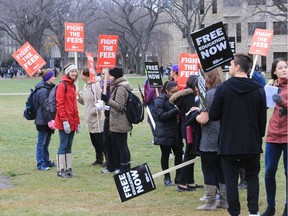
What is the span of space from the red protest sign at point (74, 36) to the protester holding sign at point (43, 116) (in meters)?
4.01

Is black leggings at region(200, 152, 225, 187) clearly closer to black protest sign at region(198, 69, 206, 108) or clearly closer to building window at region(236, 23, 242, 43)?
black protest sign at region(198, 69, 206, 108)

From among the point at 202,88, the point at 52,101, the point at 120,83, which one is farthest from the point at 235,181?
the point at 52,101

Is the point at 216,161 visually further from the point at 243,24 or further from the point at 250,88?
the point at 243,24

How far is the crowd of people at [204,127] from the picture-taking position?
21.5 ft

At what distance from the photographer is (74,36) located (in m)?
15.4

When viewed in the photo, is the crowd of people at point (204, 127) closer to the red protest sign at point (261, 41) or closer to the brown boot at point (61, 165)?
the brown boot at point (61, 165)

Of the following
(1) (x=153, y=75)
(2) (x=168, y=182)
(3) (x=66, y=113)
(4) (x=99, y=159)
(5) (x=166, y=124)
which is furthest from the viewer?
(1) (x=153, y=75)

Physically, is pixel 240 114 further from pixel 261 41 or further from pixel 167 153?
pixel 261 41

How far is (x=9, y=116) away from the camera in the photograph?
23.6 meters

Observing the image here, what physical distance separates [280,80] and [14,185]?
4912mm

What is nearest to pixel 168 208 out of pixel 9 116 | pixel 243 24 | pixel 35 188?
pixel 35 188

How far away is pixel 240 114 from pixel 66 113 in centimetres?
433

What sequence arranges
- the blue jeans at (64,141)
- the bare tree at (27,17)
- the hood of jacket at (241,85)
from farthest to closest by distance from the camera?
the bare tree at (27,17), the blue jeans at (64,141), the hood of jacket at (241,85)

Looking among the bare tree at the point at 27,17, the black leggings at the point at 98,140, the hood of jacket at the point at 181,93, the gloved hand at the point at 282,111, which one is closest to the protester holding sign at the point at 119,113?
the black leggings at the point at 98,140
